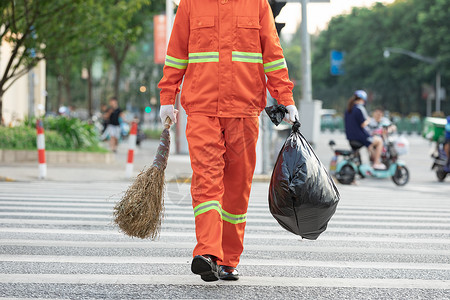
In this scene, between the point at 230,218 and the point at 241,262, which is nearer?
the point at 230,218

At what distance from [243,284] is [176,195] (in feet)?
16.5

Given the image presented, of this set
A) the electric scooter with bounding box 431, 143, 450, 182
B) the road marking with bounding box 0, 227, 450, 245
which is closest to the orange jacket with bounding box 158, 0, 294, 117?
the road marking with bounding box 0, 227, 450, 245

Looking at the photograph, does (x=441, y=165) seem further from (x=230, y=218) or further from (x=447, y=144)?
(x=230, y=218)

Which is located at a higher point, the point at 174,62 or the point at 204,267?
the point at 174,62

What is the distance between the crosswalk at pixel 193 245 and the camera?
4.45 metres

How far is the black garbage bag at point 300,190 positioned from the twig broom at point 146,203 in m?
0.75

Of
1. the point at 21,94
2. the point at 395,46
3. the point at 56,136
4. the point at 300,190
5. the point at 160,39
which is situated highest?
the point at 395,46

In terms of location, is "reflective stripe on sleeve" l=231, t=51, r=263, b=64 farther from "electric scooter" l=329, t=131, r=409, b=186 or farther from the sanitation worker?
"electric scooter" l=329, t=131, r=409, b=186

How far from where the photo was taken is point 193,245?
611 cm

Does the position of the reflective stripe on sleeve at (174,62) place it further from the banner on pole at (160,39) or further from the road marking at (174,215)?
the banner on pole at (160,39)

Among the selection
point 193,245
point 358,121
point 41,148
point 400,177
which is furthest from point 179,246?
point 400,177

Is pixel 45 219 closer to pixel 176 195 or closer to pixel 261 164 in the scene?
pixel 176 195

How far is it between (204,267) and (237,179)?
627 millimetres

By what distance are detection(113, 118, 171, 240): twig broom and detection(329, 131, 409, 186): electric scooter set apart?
9.82 m
